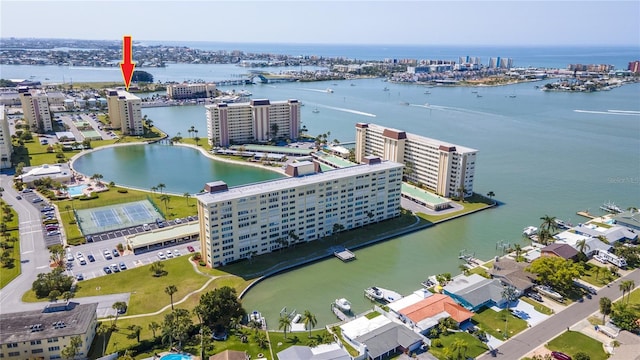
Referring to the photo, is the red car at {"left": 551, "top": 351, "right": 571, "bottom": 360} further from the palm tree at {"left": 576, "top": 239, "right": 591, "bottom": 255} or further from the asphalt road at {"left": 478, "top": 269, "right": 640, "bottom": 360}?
the palm tree at {"left": 576, "top": 239, "right": 591, "bottom": 255}

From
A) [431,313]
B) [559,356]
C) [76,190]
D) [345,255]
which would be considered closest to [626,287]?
[559,356]

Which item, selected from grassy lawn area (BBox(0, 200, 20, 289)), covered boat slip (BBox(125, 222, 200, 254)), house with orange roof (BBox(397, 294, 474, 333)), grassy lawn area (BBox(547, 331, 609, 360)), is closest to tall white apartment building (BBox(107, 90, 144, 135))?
grassy lawn area (BBox(0, 200, 20, 289))

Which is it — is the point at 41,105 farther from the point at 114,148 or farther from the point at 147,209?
the point at 147,209

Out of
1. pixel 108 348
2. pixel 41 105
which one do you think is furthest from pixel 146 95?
pixel 108 348

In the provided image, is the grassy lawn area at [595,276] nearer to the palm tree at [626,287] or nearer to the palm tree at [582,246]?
the palm tree at [582,246]

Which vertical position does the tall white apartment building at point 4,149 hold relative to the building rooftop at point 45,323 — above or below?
A: above

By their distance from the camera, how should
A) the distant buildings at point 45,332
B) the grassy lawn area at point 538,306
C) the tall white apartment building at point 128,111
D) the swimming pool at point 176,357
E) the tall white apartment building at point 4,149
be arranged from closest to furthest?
the distant buildings at point 45,332
the swimming pool at point 176,357
the grassy lawn area at point 538,306
the tall white apartment building at point 4,149
the tall white apartment building at point 128,111

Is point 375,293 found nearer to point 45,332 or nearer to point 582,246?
point 582,246

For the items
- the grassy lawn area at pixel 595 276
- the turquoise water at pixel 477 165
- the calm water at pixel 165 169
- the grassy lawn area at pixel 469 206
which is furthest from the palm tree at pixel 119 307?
the grassy lawn area at pixel 595 276
